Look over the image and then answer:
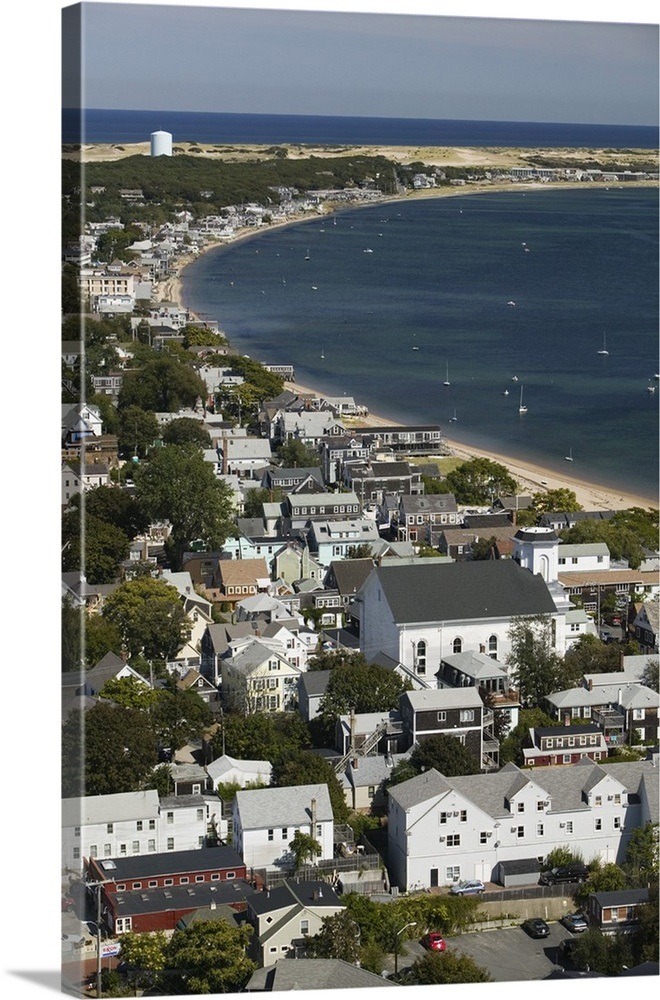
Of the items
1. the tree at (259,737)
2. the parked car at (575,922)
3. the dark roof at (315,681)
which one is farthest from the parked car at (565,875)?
the dark roof at (315,681)

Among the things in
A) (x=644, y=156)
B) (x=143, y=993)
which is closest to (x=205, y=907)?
(x=143, y=993)

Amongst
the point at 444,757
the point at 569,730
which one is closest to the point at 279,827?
the point at 444,757

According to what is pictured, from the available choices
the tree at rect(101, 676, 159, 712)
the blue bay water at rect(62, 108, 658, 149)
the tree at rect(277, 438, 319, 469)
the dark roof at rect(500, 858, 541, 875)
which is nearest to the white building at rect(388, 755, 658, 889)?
the dark roof at rect(500, 858, 541, 875)

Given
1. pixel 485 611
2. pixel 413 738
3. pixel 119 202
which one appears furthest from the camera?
pixel 119 202

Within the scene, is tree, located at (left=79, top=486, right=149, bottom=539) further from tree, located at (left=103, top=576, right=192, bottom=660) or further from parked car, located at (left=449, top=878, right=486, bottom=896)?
parked car, located at (left=449, top=878, right=486, bottom=896)

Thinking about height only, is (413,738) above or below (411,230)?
below

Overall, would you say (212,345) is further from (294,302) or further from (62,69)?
(62,69)

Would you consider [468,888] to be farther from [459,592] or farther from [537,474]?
[537,474]

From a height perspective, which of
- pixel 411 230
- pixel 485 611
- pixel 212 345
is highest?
pixel 411 230
